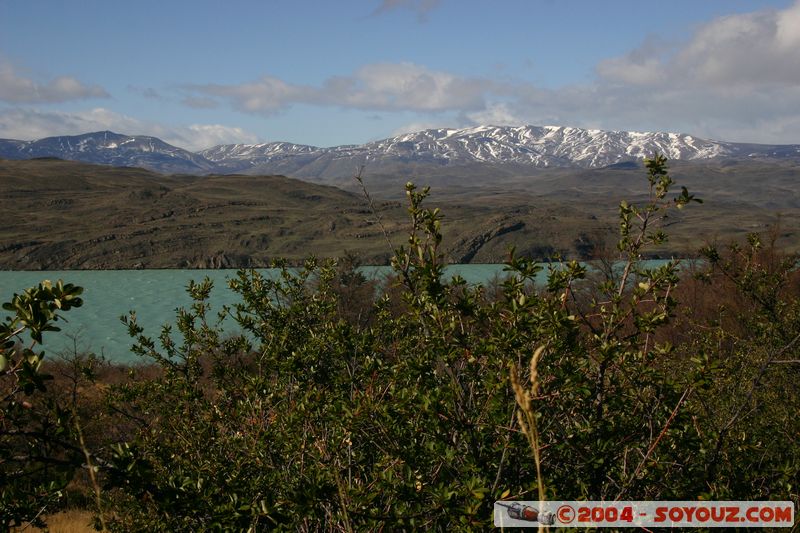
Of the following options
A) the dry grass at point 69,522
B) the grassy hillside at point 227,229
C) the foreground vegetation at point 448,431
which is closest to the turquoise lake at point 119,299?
the grassy hillside at point 227,229

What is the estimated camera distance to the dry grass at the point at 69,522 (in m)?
12.1

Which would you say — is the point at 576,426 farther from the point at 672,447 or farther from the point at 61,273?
the point at 61,273

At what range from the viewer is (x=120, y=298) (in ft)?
228

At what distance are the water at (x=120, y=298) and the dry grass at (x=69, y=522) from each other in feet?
71.5

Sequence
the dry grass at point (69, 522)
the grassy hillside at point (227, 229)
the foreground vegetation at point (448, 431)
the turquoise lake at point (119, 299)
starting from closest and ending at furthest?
the foreground vegetation at point (448, 431)
the dry grass at point (69, 522)
the turquoise lake at point (119, 299)
the grassy hillside at point (227, 229)

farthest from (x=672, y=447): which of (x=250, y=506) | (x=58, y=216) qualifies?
(x=58, y=216)

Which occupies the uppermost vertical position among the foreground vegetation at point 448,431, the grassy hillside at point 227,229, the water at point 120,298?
the foreground vegetation at point 448,431

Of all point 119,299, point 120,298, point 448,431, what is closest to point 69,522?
point 448,431

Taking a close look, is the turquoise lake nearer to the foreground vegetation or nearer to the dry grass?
the dry grass

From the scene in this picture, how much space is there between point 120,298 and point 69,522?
60.6 meters

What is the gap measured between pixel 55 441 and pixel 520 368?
2.37 m

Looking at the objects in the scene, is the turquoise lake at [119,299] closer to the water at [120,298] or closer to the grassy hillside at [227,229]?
the water at [120,298]

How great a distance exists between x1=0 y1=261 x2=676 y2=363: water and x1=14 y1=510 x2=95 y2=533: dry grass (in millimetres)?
21799

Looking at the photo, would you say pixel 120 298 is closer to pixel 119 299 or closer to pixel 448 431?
pixel 119 299
